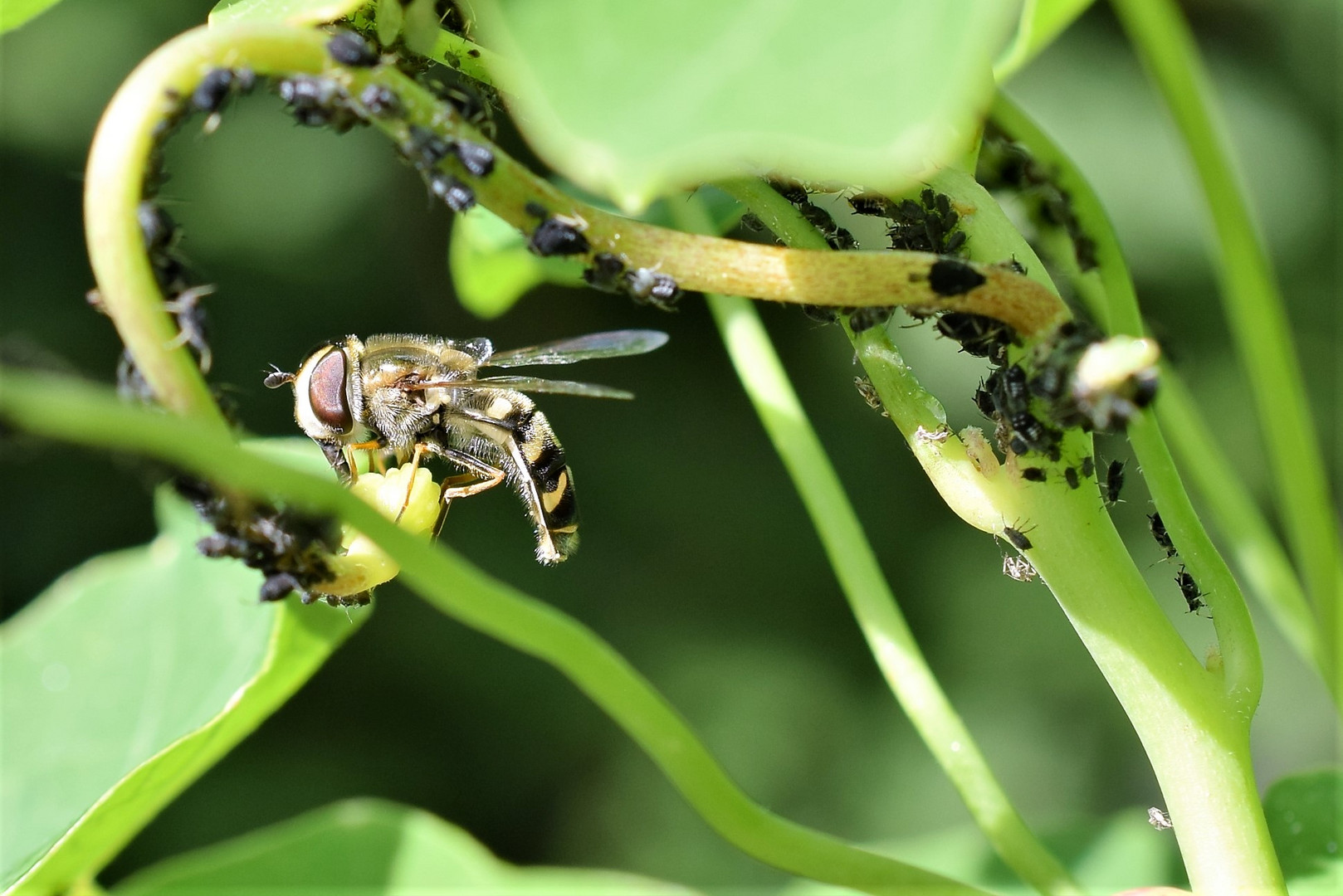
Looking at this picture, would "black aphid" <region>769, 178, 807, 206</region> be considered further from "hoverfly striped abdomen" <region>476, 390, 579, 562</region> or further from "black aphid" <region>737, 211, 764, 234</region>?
"hoverfly striped abdomen" <region>476, 390, 579, 562</region>

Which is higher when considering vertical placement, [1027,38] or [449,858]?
[1027,38]

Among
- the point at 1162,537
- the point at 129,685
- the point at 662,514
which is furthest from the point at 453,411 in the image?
the point at 662,514

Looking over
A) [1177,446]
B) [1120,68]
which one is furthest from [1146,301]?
[1177,446]

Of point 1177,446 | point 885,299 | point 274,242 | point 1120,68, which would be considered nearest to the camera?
point 885,299

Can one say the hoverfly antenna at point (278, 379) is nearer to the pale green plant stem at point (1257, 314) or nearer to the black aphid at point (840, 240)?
the black aphid at point (840, 240)

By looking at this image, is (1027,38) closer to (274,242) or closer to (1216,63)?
(1216,63)

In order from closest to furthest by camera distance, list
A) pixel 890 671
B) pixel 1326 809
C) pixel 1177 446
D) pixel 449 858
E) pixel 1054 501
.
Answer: pixel 1054 501 < pixel 890 671 < pixel 1326 809 < pixel 1177 446 < pixel 449 858

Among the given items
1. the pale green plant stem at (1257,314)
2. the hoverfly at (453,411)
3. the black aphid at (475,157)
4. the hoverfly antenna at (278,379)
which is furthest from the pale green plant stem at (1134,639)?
the hoverfly antenna at (278,379)
